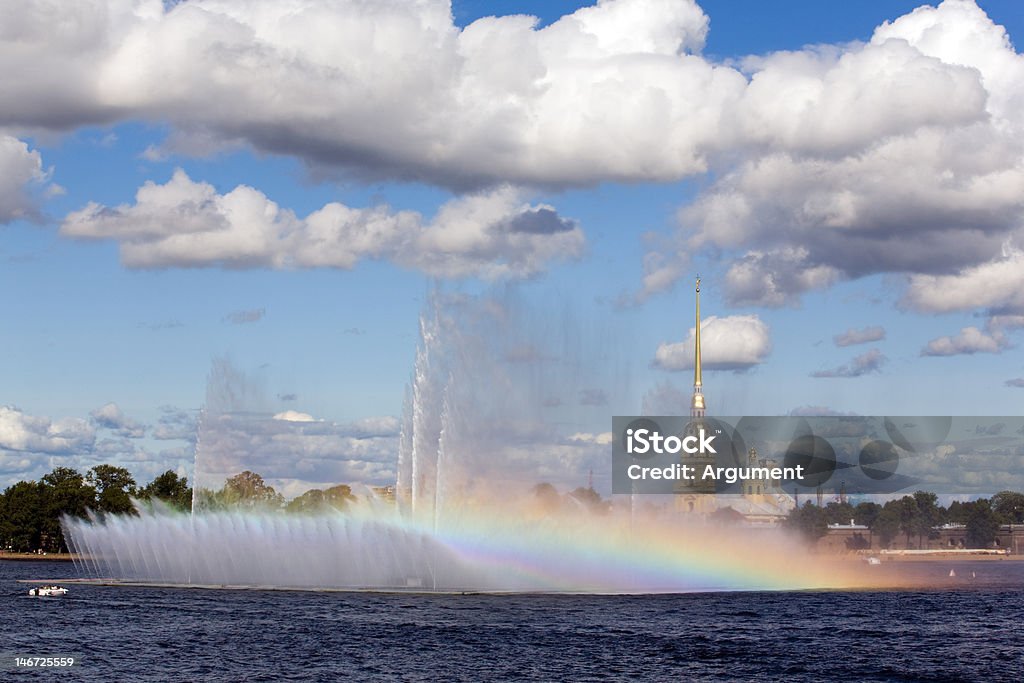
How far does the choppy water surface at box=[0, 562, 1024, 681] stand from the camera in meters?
68.1

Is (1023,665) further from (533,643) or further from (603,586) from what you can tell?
(603,586)

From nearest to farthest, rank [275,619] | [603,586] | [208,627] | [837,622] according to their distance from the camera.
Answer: [208,627], [275,619], [837,622], [603,586]

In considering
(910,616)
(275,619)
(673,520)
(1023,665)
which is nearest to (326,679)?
(275,619)

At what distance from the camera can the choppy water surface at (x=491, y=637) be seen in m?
68.1

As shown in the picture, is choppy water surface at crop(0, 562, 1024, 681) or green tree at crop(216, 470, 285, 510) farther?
green tree at crop(216, 470, 285, 510)

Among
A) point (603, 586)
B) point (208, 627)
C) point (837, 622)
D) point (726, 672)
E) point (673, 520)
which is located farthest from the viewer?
point (673, 520)

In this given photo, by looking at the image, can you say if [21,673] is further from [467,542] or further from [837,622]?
[837,622]

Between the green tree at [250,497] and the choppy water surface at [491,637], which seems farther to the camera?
the green tree at [250,497]

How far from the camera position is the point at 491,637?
265 feet

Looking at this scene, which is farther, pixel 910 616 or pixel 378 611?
pixel 910 616

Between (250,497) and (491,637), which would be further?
(250,497)

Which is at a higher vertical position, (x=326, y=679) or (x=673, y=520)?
(x=673, y=520)

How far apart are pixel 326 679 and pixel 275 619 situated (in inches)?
1141

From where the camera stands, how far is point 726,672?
2717 inches
